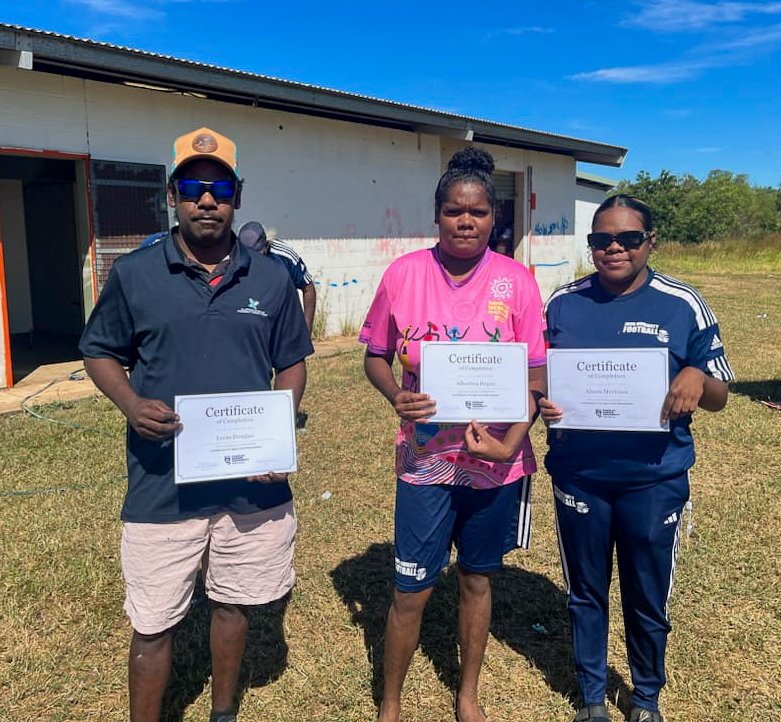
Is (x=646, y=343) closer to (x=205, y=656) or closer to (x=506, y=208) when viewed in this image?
(x=205, y=656)

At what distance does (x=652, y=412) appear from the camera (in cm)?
231

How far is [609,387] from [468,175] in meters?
0.86

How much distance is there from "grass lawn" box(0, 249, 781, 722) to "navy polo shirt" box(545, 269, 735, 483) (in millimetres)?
1101

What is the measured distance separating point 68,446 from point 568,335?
4858mm

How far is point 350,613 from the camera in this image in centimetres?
349


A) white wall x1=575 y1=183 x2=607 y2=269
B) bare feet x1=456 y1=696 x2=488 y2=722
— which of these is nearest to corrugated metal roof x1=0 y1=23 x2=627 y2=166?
bare feet x1=456 y1=696 x2=488 y2=722

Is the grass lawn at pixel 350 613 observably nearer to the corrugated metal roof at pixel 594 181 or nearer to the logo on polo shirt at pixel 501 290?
the logo on polo shirt at pixel 501 290

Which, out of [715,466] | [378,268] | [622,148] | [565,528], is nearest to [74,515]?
[565,528]

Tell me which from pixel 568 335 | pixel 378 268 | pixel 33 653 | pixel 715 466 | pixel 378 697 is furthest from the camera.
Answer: pixel 378 268

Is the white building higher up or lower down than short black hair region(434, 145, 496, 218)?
higher up

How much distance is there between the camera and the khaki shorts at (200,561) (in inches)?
86.5

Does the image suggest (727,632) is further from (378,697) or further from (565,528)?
(378,697)

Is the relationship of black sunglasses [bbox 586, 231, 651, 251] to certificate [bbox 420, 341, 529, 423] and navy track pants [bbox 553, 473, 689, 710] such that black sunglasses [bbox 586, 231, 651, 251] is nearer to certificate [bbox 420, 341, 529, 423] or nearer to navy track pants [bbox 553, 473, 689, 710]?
certificate [bbox 420, 341, 529, 423]

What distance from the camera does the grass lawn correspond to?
112 inches
